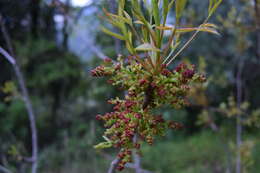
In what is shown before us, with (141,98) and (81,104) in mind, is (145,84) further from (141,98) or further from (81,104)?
(81,104)

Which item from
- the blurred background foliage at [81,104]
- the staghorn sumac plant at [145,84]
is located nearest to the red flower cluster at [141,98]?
the staghorn sumac plant at [145,84]

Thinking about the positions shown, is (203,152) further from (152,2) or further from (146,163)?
(152,2)

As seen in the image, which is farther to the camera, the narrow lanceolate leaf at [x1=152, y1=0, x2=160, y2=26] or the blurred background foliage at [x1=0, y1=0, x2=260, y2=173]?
the blurred background foliage at [x1=0, y1=0, x2=260, y2=173]

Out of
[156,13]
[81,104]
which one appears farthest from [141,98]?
[81,104]

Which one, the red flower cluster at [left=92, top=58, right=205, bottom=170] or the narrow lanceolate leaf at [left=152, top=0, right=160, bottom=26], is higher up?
the narrow lanceolate leaf at [left=152, top=0, right=160, bottom=26]

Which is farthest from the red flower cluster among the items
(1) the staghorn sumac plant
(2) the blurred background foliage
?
(2) the blurred background foliage

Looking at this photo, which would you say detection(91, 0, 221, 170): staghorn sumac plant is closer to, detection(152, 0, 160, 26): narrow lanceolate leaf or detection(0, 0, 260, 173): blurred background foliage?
detection(152, 0, 160, 26): narrow lanceolate leaf

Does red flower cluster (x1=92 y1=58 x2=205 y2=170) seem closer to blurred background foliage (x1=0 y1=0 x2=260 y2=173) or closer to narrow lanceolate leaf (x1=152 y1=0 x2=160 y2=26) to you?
narrow lanceolate leaf (x1=152 y1=0 x2=160 y2=26)

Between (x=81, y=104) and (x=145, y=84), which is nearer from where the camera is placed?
(x=145, y=84)

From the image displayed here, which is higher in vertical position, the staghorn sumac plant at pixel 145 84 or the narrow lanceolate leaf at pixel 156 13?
the narrow lanceolate leaf at pixel 156 13

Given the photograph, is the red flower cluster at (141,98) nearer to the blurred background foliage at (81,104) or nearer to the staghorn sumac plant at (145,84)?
the staghorn sumac plant at (145,84)

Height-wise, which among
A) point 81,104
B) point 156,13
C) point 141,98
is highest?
point 156,13

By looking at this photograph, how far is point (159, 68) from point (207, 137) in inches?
281

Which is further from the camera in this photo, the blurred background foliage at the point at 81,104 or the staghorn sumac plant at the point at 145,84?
the blurred background foliage at the point at 81,104
